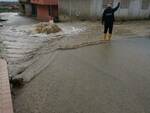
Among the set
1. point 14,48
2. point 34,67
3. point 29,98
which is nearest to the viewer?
point 29,98

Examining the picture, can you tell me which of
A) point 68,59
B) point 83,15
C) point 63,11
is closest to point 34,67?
point 68,59

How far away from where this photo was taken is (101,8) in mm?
16922

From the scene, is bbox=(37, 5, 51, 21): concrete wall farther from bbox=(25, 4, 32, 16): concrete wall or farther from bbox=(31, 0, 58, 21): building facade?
bbox=(25, 4, 32, 16): concrete wall

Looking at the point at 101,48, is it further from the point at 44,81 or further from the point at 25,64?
the point at 44,81

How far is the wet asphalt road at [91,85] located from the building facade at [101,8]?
971 cm

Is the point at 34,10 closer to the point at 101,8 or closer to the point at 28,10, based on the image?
the point at 28,10

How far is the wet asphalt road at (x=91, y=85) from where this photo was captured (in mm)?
4184

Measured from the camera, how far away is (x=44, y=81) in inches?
213

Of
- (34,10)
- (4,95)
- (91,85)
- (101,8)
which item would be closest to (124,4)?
(101,8)

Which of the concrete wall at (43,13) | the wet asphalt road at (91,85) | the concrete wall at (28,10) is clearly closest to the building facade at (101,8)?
the concrete wall at (43,13)

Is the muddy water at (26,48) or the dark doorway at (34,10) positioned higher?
the dark doorway at (34,10)

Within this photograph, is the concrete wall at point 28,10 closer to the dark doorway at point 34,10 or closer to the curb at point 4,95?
the dark doorway at point 34,10

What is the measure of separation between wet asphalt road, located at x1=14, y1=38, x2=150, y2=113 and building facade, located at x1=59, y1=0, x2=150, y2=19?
382 inches

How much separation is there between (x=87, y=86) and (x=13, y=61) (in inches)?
147
